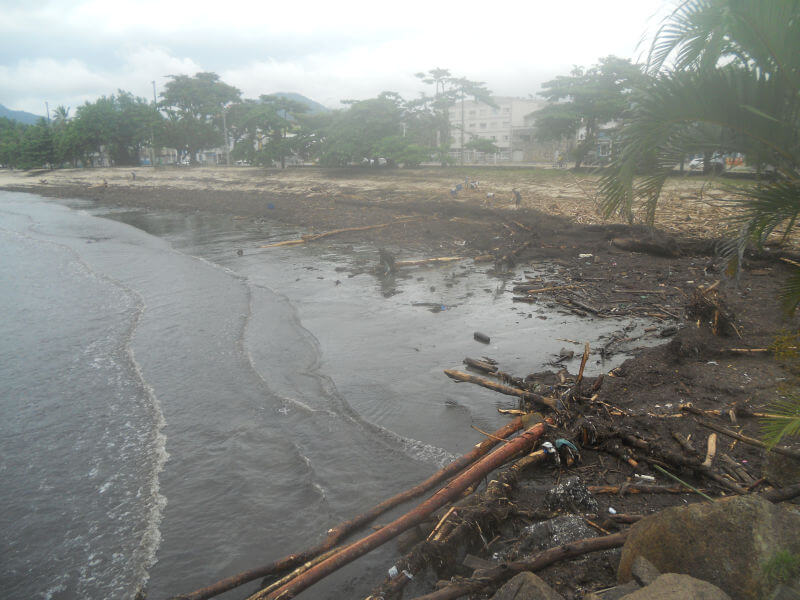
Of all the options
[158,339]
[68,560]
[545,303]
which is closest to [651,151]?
[545,303]

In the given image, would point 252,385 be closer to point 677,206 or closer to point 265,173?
point 677,206

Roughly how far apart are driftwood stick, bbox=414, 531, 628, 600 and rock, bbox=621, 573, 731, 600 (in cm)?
104

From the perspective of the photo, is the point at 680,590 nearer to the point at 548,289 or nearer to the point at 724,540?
the point at 724,540

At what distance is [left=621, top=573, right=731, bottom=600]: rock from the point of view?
2.33 meters

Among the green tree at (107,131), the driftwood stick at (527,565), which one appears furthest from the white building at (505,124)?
the driftwood stick at (527,565)

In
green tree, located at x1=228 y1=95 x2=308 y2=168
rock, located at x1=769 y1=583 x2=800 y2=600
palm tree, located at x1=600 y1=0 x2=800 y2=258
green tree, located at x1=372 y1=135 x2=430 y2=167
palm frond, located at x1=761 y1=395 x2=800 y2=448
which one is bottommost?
rock, located at x1=769 y1=583 x2=800 y2=600

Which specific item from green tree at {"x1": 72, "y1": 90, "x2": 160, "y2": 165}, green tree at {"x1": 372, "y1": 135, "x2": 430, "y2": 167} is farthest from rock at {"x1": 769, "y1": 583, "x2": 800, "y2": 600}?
green tree at {"x1": 72, "y1": 90, "x2": 160, "y2": 165}

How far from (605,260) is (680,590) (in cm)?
1275

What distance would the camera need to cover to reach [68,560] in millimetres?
4766

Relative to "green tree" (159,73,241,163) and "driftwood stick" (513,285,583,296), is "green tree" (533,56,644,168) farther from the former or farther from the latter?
"green tree" (159,73,241,163)

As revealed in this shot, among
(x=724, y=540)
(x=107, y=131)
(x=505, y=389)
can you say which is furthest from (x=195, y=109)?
(x=724, y=540)

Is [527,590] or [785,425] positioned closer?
[527,590]

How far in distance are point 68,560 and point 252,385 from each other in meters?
3.71

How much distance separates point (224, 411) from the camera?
746 cm
